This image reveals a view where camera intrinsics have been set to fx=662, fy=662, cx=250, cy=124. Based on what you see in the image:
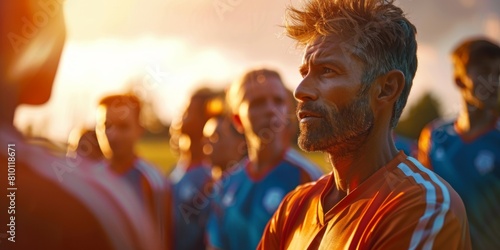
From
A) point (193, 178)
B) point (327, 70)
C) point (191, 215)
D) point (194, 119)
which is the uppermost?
point (327, 70)

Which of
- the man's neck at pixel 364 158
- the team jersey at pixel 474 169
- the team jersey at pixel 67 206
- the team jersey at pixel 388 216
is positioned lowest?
the team jersey at pixel 474 169

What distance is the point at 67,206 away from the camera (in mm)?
944

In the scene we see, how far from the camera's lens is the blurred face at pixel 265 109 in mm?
4537

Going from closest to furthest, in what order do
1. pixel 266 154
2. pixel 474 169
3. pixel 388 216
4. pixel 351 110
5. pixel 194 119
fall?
pixel 388 216, pixel 351 110, pixel 266 154, pixel 474 169, pixel 194 119

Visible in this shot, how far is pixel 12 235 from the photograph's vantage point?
3.54ft

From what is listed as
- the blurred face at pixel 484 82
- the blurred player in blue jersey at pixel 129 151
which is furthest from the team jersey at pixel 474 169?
the blurred player in blue jersey at pixel 129 151

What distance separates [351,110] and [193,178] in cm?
425

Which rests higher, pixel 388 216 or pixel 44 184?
pixel 44 184

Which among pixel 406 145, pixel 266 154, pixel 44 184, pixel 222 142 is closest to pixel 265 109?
pixel 266 154

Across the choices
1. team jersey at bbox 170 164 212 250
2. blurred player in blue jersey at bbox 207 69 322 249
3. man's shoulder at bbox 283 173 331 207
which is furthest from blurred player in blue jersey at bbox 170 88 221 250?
man's shoulder at bbox 283 173 331 207

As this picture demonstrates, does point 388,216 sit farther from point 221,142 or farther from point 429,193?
point 221,142

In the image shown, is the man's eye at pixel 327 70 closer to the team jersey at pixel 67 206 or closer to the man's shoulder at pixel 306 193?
the man's shoulder at pixel 306 193

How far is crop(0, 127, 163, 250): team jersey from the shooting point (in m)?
0.92

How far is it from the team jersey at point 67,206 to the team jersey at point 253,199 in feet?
10.8
